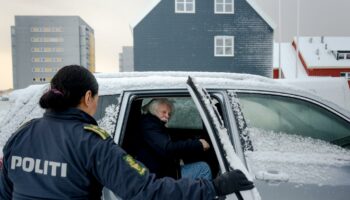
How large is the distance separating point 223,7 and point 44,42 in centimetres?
3302

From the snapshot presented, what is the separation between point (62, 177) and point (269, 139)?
1554 mm

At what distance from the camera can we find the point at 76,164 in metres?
1.58

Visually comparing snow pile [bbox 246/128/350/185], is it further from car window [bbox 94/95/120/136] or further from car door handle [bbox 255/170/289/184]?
car window [bbox 94/95/120/136]

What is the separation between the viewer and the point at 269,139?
268 cm

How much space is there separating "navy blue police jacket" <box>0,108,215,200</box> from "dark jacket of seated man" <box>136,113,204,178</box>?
1.55 meters

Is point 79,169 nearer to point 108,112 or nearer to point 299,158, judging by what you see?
point 108,112

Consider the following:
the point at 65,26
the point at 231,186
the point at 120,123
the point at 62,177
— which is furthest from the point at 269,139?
the point at 65,26

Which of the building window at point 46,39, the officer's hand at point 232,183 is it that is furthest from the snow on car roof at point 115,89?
the building window at point 46,39

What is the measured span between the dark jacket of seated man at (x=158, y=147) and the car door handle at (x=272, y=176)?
933mm

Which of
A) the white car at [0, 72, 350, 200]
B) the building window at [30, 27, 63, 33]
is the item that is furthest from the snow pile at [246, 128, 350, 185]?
the building window at [30, 27, 63, 33]

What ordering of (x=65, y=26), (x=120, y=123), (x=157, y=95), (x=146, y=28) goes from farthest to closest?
(x=65, y=26), (x=146, y=28), (x=157, y=95), (x=120, y=123)

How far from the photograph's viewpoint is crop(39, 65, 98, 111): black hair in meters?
1.67

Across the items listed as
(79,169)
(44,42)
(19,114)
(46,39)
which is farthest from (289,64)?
(44,42)

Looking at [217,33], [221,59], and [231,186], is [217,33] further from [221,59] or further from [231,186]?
[231,186]
